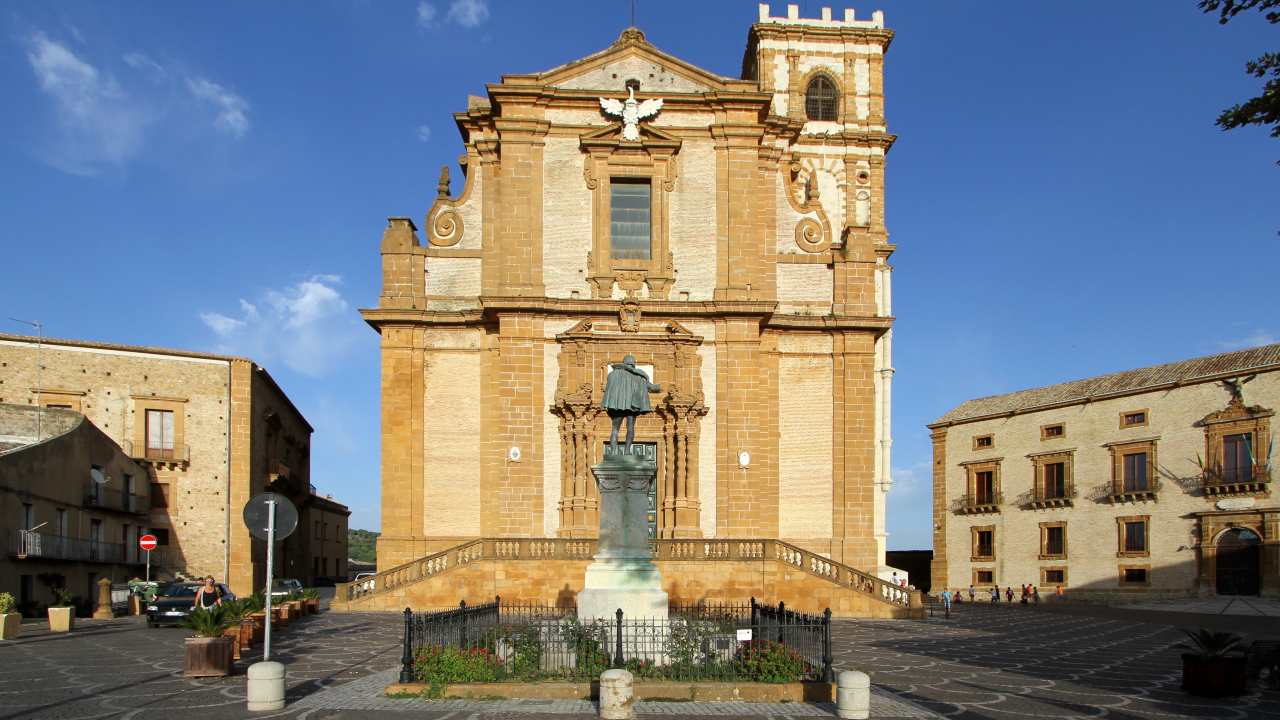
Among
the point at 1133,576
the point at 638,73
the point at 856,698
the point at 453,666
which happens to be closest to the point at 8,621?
the point at 453,666

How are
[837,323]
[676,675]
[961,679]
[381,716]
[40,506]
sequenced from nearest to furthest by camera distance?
1. [381,716]
2. [676,675]
3. [961,679]
4. [40,506]
5. [837,323]

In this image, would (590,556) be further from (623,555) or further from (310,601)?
(623,555)

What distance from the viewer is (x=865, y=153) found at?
148 ft

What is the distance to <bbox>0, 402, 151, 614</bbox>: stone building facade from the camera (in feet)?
97.4

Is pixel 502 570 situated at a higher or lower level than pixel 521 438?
lower

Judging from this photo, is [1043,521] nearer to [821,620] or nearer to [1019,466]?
[1019,466]

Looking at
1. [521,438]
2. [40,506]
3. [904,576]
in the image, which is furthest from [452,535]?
[904,576]

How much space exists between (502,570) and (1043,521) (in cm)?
3068

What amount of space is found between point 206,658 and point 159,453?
81.0 feet

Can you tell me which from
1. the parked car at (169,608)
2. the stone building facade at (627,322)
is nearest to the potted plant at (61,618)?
the parked car at (169,608)

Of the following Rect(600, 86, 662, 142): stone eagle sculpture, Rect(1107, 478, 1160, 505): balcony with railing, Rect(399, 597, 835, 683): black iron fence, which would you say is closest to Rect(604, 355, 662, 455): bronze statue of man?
Rect(399, 597, 835, 683): black iron fence

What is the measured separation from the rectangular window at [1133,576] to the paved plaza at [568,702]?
18027mm

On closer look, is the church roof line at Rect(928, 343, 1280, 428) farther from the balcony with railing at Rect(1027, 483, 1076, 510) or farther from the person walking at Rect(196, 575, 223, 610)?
the person walking at Rect(196, 575, 223, 610)

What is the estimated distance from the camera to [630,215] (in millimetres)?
33844
